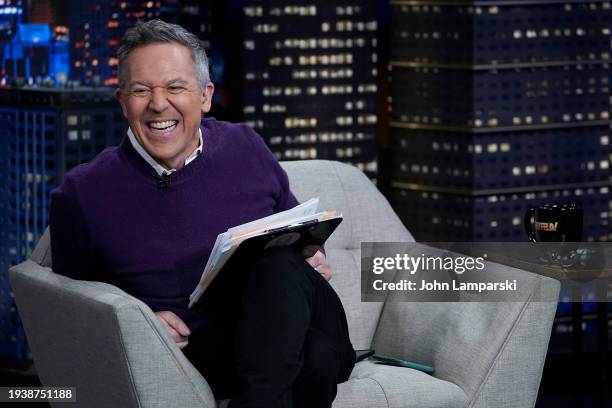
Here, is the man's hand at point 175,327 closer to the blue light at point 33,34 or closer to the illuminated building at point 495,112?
the blue light at point 33,34

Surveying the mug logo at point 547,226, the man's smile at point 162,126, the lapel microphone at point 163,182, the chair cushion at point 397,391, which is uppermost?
the man's smile at point 162,126

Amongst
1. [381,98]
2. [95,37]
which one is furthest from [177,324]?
[381,98]

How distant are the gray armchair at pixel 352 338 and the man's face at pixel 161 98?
1.22 feet

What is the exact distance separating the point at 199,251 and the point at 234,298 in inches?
5.6

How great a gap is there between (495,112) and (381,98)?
2.30ft

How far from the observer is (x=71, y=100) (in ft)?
17.3

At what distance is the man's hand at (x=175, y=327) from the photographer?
286cm

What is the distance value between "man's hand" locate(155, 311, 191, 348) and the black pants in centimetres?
3

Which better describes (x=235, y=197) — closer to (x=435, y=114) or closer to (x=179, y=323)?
(x=179, y=323)

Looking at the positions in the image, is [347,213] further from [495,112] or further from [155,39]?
[495,112]

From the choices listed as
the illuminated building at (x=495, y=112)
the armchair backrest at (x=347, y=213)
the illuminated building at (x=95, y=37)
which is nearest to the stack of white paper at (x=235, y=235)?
the armchair backrest at (x=347, y=213)

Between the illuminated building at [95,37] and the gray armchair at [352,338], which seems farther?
the illuminated building at [95,37]

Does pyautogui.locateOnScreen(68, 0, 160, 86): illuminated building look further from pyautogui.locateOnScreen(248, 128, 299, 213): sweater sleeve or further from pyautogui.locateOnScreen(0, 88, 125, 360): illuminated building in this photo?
pyautogui.locateOnScreen(248, 128, 299, 213): sweater sleeve

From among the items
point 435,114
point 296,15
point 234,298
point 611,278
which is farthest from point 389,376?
point 435,114
